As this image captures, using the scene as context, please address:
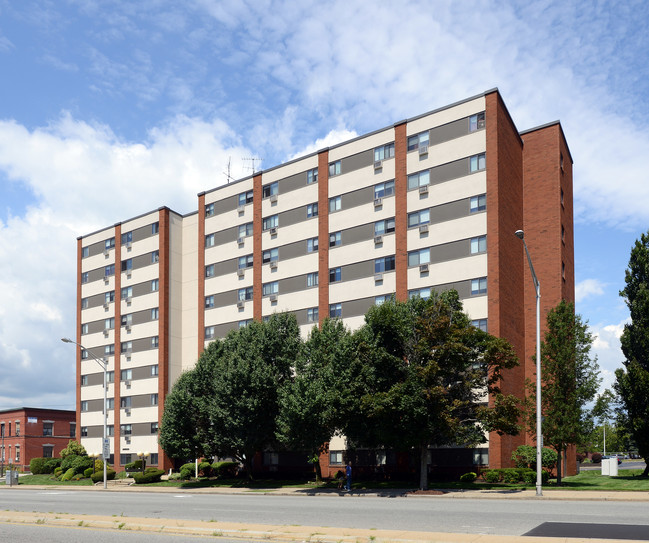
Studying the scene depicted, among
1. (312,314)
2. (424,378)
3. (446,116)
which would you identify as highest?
(446,116)

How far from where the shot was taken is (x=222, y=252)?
66.2 meters

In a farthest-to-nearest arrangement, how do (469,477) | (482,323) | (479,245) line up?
1. (479,245)
2. (482,323)
3. (469,477)

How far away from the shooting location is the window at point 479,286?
4650 centimetres

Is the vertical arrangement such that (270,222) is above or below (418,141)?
below

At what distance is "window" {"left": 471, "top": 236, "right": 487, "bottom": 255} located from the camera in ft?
154

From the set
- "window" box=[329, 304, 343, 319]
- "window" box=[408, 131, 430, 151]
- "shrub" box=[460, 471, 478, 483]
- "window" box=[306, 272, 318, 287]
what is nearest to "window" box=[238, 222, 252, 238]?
"window" box=[306, 272, 318, 287]

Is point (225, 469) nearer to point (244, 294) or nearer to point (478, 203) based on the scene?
point (244, 294)

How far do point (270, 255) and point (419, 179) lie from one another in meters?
16.9

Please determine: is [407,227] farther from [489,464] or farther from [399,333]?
[489,464]

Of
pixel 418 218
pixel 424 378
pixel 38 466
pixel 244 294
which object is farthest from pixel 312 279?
pixel 38 466

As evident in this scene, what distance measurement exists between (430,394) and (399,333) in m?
4.16

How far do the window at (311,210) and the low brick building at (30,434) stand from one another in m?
55.5

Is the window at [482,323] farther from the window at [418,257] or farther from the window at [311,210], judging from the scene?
the window at [311,210]

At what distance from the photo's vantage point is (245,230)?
64.6 meters
